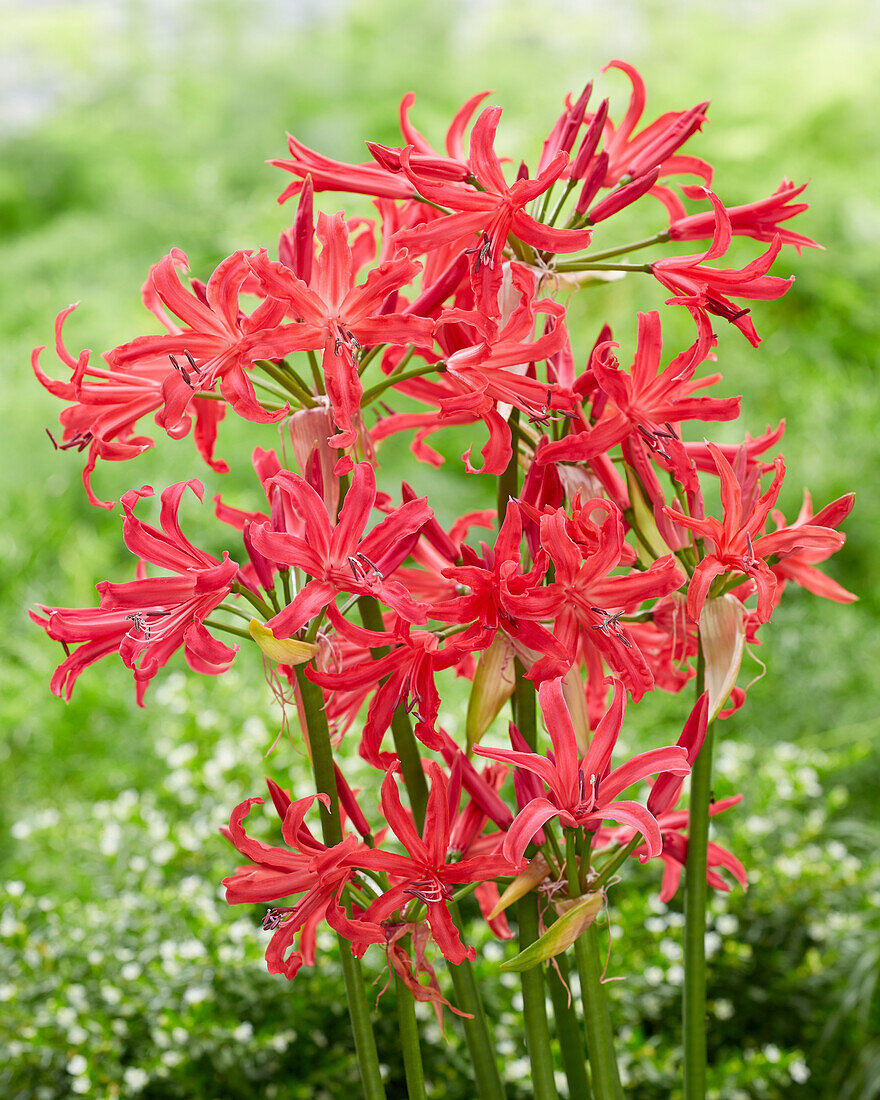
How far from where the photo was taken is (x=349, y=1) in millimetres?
4711

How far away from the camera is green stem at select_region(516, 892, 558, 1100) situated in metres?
0.61

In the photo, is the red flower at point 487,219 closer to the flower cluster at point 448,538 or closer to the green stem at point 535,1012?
the flower cluster at point 448,538

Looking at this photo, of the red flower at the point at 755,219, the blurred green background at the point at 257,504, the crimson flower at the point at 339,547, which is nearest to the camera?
the crimson flower at the point at 339,547

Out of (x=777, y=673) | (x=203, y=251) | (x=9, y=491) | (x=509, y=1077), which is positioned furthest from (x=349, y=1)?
(x=509, y=1077)

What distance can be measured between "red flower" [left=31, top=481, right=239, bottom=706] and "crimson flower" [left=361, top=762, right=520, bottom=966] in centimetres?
13

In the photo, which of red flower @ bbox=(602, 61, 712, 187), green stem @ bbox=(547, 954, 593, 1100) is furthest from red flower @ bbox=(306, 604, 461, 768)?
red flower @ bbox=(602, 61, 712, 187)

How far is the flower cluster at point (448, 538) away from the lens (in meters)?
0.54

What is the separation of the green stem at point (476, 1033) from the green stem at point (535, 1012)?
4 cm

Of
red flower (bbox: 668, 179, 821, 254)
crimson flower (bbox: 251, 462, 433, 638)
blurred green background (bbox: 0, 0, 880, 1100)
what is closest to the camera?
crimson flower (bbox: 251, 462, 433, 638)

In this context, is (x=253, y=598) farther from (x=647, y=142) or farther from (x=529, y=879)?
(x=647, y=142)

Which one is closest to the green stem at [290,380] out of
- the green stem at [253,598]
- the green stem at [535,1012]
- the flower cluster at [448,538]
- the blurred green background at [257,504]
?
the flower cluster at [448,538]

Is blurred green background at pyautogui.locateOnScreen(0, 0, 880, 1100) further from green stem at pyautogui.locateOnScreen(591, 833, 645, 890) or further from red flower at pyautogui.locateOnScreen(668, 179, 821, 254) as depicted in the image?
red flower at pyautogui.locateOnScreen(668, 179, 821, 254)

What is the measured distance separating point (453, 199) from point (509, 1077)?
908mm

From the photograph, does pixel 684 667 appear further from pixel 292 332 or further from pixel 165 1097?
pixel 165 1097
